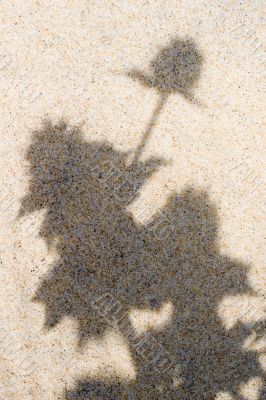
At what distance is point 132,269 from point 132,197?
556 mm

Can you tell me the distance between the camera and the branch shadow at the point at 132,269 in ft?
10.5

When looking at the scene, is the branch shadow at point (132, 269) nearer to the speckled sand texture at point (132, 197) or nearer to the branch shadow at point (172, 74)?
the speckled sand texture at point (132, 197)

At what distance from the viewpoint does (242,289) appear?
320 centimetres

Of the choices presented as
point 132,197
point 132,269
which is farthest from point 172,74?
point 132,269

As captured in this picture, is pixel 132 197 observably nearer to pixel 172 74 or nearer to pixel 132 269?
pixel 132 269

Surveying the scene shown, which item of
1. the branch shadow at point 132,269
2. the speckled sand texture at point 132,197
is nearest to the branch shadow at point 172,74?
the speckled sand texture at point 132,197

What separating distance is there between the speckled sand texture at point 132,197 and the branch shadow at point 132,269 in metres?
0.01

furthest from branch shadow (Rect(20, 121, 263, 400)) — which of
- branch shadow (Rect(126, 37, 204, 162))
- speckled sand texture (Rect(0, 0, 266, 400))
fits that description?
branch shadow (Rect(126, 37, 204, 162))

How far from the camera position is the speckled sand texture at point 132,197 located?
3188 millimetres

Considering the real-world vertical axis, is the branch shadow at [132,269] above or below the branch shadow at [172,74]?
below

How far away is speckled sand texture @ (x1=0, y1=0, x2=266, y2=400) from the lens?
10.5 ft

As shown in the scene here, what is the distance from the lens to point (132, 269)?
10.5 feet

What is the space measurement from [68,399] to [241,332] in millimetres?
1430

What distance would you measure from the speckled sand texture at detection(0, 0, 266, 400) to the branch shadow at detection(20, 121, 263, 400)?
11 millimetres
